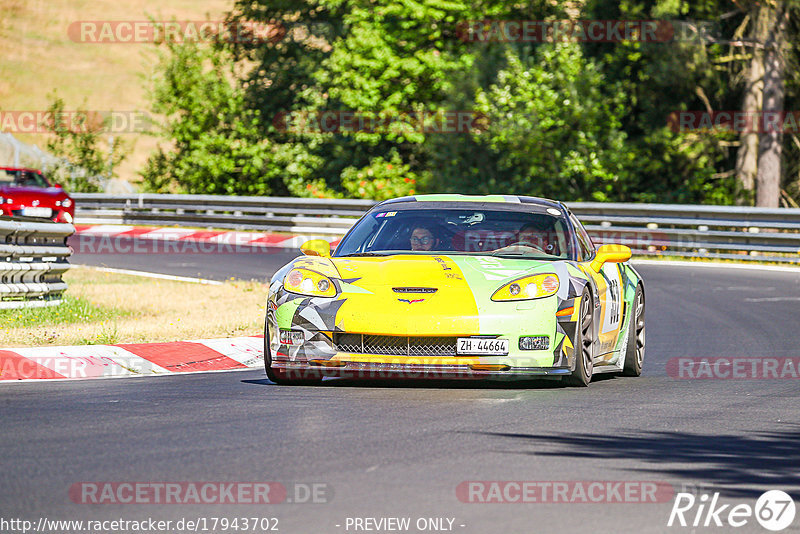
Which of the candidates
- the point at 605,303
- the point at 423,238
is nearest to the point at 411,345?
the point at 423,238

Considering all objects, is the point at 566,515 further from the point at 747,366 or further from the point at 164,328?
the point at 164,328

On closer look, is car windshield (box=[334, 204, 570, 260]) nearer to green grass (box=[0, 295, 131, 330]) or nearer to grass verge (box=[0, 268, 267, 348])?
grass verge (box=[0, 268, 267, 348])

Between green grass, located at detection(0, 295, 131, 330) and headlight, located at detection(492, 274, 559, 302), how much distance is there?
5292 millimetres

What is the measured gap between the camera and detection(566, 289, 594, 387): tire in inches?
362

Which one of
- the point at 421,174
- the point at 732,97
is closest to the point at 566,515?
the point at 732,97

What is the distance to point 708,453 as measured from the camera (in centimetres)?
690

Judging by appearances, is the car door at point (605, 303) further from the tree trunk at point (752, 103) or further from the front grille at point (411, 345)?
the tree trunk at point (752, 103)

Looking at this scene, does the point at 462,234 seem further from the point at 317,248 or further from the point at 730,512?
the point at 730,512

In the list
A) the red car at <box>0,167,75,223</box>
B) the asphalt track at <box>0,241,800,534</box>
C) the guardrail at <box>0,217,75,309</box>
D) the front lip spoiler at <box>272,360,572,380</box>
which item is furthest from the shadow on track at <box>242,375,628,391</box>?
the red car at <box>0,167,75,223</box>

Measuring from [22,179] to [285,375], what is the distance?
18.4 metres

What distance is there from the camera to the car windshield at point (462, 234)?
1014 centimetres

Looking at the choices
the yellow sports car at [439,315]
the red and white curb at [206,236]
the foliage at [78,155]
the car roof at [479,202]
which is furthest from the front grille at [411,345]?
the foliage at [78,155]

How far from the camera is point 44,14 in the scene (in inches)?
5374

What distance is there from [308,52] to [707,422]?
124 ft
